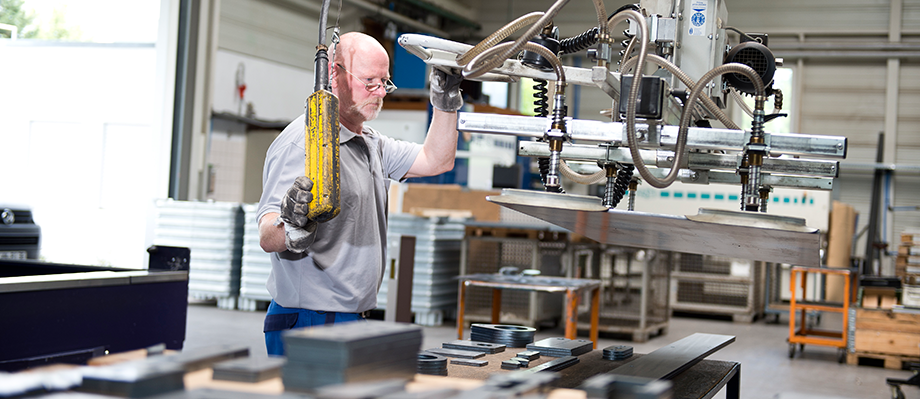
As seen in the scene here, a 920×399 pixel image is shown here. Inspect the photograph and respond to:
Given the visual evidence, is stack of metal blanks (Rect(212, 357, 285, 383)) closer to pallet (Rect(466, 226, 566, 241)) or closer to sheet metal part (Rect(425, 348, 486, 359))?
sheet metal part (Rect(425, 348, 486, 359))

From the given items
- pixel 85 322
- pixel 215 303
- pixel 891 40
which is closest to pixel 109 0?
pixel 215 303

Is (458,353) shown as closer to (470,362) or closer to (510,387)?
(470,362)

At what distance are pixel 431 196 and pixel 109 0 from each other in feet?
13.7

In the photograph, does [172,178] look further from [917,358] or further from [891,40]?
[891,40]

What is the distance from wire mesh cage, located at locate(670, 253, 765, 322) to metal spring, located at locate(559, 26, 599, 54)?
6262mm

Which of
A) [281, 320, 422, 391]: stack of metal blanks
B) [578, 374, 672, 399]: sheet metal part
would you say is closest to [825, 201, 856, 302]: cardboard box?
[578, 374, 672, 399]: sheet metal part

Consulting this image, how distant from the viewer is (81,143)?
8047mm

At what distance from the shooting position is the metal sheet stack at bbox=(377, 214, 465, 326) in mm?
6172

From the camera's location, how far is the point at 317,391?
3.00 ft

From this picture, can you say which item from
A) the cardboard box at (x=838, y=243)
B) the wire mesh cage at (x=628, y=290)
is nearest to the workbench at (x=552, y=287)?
the wire mesh cage at (x=628, y=290)

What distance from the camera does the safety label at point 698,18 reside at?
5.55 ft

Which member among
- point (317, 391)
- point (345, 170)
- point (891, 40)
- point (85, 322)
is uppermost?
point (891, 40)

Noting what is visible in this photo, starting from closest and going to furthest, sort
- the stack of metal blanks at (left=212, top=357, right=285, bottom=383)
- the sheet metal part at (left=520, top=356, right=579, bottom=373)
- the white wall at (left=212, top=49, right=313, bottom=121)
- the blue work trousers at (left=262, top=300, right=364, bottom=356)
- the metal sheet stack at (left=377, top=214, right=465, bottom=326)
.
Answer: the stack of metal blanks at (left=212, top=357, right=285, bottom=383) < the sheet metal part at (left=520, top=356, right=579, bottom=373) < the blue work trousers at (left=262, top=300, right=364, bottom=356) < the metal sheet stack at (left=377, top=214, right=465, bottom=326) < the white wall at (left=212, top=49, right=313, bottom=121)

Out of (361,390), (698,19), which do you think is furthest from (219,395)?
(698,19)
